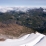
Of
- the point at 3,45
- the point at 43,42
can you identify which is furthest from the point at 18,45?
the point at 43,42

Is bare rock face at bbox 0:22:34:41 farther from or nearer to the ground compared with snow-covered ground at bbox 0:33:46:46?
farther from the ground

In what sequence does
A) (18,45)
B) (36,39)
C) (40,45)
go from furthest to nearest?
(36,39), (18,45), (40,45)

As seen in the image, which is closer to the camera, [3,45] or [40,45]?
[40,45]

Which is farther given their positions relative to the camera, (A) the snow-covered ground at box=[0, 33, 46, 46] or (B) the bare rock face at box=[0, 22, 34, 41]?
(B) the bare rock face at box=[0, 22, 34, 41]

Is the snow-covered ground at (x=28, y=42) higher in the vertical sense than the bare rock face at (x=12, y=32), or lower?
lower

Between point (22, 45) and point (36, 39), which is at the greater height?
point (36, 39)

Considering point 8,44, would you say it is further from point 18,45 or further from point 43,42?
point 43,42

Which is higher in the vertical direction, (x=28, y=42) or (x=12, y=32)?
(x=12, y=32)

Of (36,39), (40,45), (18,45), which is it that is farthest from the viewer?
(36,39)

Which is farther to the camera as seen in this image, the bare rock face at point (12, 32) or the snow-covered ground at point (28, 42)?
the bare rock face at point (12, 32)

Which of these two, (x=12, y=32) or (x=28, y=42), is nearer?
(x=28, y=42)
